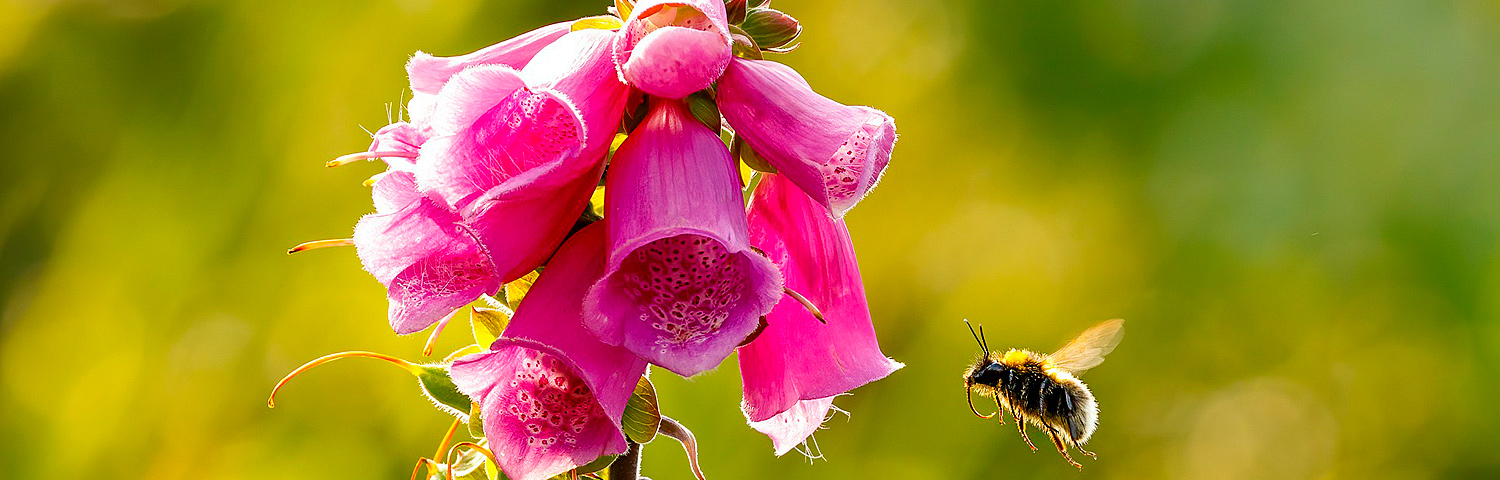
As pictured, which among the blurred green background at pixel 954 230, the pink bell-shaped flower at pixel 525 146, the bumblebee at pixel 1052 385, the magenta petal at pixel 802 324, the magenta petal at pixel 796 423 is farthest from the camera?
the blurred green background at pixel 954 230

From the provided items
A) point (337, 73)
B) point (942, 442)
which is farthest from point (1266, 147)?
point (337, 73)

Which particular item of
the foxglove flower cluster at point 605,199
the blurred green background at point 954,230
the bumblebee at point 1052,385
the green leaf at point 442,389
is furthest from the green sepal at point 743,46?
the blurred green background at point 954,230

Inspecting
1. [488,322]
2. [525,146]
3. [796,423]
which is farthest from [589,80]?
[796,423]

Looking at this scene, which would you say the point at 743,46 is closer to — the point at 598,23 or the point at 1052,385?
the point at 598,23

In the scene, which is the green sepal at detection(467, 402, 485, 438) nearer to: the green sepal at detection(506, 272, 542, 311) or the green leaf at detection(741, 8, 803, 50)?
the green sepal at detection(506, 272, 542, 311)

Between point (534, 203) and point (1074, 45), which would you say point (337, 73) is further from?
point (534, 203)

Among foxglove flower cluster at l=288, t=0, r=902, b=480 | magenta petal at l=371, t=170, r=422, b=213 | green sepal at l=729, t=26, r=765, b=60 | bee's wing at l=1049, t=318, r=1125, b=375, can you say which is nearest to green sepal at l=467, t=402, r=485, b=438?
foxglove flower cluster at l=288, t=0, r=902, b=480

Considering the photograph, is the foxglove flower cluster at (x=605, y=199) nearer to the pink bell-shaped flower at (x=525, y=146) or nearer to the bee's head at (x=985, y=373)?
the pink bell-shaped flower at (x=525, y=146)
